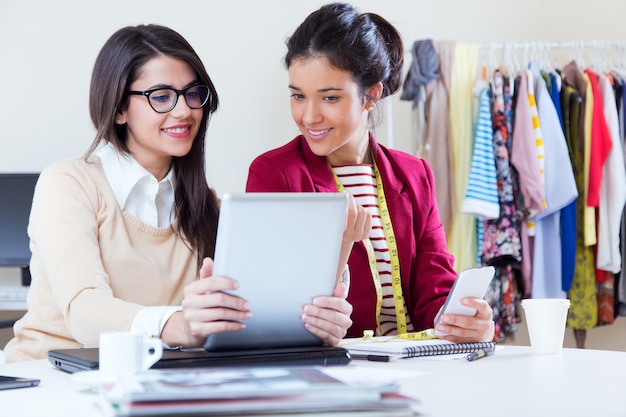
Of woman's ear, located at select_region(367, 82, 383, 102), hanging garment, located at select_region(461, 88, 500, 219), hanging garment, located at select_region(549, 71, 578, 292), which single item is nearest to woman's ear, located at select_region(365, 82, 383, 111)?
woman's ear, located at select_region(367, 82, 383, 102)

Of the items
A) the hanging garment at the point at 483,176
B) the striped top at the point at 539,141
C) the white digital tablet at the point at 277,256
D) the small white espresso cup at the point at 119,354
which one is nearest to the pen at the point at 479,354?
the white digital tablet at the point at 277,256

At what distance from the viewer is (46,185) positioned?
71.3 inches

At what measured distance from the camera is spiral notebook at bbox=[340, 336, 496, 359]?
151cm

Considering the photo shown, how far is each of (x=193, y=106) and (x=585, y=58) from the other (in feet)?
8.89

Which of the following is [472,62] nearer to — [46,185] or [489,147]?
[489,147]

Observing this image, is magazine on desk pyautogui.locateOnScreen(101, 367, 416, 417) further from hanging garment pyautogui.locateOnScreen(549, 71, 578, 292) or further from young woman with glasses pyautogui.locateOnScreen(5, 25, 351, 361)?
hanging garment pyautogui.locateOnScreen(549, 71, 578, 292)

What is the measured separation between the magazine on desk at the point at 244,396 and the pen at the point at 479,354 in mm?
607

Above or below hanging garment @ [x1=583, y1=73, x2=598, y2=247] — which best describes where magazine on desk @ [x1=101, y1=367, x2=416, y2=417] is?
below

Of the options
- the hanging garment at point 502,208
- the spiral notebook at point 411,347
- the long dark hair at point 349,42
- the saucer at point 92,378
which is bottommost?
the spiral notebook at point 411,347

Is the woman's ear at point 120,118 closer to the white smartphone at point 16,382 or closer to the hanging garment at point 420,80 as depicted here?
the white smartphone at point 16,382

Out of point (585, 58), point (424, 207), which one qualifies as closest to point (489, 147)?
point (585, 58)

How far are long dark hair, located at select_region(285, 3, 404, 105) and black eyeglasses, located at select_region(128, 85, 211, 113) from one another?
24cm

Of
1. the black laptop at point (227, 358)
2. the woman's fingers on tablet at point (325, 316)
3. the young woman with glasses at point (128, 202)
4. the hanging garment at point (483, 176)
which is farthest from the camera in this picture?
the hanging garment at point (483, 176)

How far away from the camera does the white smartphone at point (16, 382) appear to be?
1.19 meters
